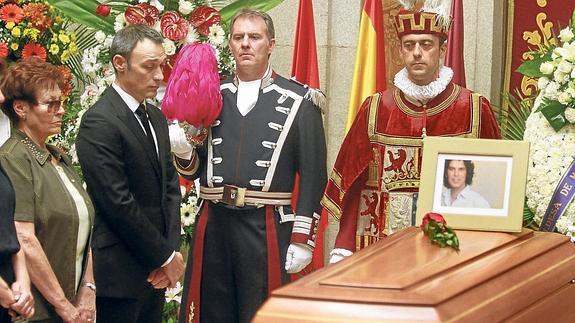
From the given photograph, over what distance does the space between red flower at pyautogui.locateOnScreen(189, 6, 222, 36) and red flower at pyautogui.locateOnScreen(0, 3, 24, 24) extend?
38.1 inches

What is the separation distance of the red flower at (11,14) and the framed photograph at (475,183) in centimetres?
342

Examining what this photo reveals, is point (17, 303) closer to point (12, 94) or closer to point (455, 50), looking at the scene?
point (12, 94)

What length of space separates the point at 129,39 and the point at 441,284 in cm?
255

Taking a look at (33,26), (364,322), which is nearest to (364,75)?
(33,26)

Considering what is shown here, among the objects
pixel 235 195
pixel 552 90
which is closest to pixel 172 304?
pixel 235 195

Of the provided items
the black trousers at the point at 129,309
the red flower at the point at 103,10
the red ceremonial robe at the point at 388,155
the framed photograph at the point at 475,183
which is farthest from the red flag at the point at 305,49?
the framed photograph at the point at 475,183

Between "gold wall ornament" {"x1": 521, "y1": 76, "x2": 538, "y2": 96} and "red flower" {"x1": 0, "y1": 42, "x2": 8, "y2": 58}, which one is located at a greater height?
"red flower" {"x1": 0, "y1": 42, "x2": 8, "y2": 58}

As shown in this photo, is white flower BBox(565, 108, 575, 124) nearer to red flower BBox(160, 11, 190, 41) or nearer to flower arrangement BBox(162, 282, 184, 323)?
red flower BBox(160, 11, 190, 41)

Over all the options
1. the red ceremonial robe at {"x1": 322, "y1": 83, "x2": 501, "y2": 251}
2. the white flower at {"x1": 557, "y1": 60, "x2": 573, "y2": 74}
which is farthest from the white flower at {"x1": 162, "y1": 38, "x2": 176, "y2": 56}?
the white flower at {"x1": 557, "y1": 60, "x2": 573, "y2": 74}

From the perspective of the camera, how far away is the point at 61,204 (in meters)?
5.34

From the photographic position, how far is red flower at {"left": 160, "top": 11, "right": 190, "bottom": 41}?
22.8 feet

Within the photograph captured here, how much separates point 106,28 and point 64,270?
2.23 m

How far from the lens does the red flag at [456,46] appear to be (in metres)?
6.98

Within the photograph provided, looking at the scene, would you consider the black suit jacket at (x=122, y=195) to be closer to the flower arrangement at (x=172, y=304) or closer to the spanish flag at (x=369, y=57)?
the flower arrangement at (x=172, y=304)
